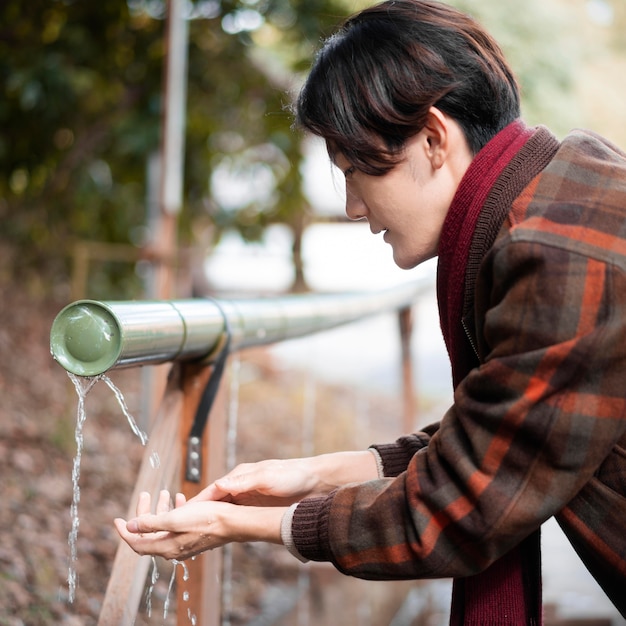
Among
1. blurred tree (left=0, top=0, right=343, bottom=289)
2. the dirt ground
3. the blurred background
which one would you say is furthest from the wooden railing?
blurred tree (left=0, top=0, right=343, bottom=289)

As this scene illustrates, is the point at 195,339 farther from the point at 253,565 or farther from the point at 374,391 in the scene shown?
the point at 374,391

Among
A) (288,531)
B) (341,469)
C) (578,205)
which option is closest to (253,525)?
(288,531)

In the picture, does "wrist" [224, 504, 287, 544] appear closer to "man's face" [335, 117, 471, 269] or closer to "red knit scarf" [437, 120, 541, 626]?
"red knit scarf" [437, 120, 541, 626]

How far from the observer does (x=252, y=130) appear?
864 cm

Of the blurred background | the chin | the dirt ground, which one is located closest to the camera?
the chin

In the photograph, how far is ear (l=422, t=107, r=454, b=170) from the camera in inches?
52.9

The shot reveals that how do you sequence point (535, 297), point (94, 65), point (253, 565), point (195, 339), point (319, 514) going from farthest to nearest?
point (94, 65), point (253, 565), point (195, 339), point (319, 514), point (535, 297)

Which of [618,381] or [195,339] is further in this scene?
[195,339]

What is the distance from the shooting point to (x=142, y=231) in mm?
9148

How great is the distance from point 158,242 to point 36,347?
2618 mm

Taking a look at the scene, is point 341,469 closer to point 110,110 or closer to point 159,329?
point 159,329

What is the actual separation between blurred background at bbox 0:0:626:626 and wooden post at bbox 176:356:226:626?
0.46 metres

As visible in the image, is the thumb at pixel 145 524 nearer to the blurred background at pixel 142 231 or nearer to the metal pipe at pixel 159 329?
the metal pipe at pixel 159 329

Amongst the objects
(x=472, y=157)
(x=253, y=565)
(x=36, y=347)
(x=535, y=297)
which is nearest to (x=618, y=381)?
(x=535, y=297)
